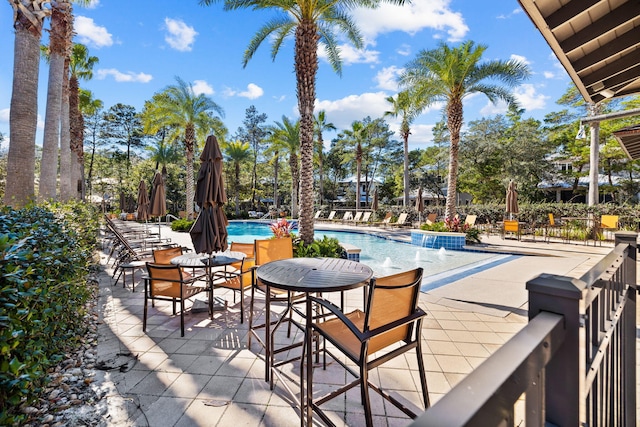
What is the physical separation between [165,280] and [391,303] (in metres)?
2.88

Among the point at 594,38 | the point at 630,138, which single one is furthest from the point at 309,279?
the point at 630,138

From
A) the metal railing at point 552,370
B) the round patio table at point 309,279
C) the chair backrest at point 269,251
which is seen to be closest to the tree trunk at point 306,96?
the chair backrest at point 269,251

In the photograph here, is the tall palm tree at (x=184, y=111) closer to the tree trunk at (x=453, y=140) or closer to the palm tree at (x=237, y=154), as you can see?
the palm tree at (x=237, y=154)

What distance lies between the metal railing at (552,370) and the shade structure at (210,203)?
3885 millimetres

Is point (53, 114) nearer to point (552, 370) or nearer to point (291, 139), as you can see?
point (552, 370)

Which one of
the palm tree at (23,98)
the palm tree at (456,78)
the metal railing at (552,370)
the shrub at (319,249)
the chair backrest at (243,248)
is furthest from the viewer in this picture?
the palm tree at (456,78)

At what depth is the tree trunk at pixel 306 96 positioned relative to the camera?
762 cm

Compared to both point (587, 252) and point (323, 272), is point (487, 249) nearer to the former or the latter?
point (587, 252)

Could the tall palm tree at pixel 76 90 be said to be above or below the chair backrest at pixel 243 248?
above

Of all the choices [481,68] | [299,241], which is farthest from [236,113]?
[299,241]

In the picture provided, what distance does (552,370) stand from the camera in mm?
891

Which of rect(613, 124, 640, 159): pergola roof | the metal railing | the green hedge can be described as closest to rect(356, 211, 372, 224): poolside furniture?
rect(613, 124, 640, 159): pergola roof

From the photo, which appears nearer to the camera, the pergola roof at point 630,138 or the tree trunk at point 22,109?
the pergola roof at point 630,138

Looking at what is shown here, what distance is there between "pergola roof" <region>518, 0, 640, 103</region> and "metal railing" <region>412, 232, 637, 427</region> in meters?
2.15
